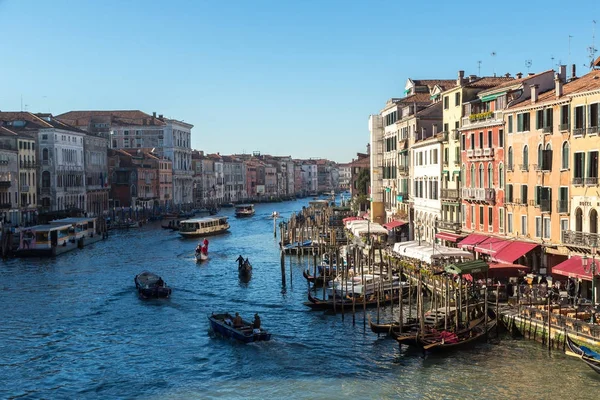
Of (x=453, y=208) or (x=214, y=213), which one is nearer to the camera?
(x=453, y=208)

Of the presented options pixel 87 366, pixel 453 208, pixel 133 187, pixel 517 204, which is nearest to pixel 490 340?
pixel 517 204

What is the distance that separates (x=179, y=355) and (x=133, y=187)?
2542 inches

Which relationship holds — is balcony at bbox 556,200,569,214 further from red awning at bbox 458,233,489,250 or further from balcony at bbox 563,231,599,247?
red awning at bbox 458,233,489,250

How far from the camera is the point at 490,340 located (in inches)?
872

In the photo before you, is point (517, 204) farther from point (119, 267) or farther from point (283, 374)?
point (119, 267)

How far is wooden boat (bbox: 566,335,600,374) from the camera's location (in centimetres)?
1820

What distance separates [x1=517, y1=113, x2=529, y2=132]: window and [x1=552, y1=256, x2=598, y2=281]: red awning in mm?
5565

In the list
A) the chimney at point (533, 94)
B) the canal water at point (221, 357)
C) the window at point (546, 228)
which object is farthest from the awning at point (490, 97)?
the canal water at point (221, 357)

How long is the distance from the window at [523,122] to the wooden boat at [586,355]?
10.4 metres

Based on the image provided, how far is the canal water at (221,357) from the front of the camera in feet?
61.9

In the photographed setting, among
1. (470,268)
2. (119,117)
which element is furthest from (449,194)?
(119,117)

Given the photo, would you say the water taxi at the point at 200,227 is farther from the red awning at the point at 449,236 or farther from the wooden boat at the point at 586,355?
the wooden boat at the point at 586,355

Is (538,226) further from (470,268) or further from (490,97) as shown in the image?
(490,97)

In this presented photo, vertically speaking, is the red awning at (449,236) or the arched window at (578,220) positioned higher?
the arched window at (578,220)
